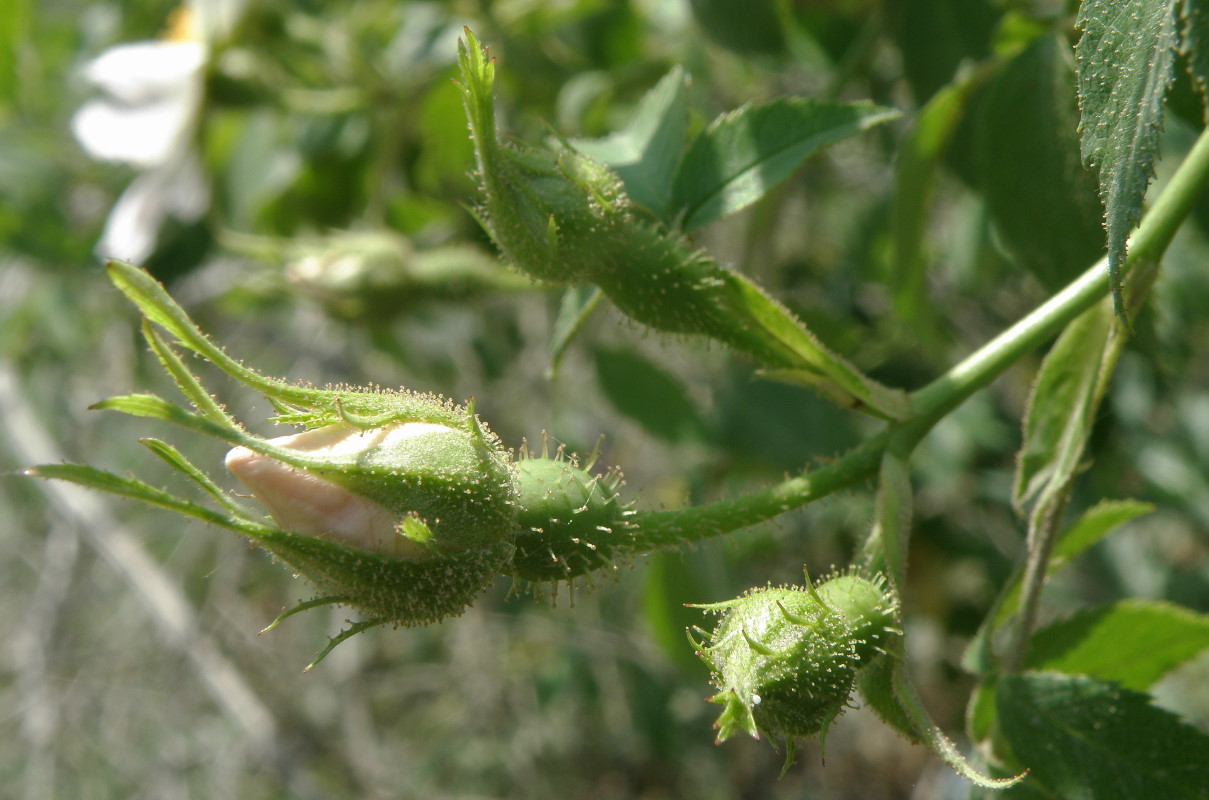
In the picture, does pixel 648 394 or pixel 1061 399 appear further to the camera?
pixel 648 394

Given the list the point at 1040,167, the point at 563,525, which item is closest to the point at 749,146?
the point at 1040,167

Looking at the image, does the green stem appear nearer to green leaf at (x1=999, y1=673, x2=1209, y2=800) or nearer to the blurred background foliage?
the blurred background foliage

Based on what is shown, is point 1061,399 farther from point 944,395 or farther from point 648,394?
point 648,394

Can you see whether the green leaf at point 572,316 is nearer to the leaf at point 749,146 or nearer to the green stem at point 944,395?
the leaf at point 749,146

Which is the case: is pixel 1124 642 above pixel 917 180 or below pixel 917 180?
below

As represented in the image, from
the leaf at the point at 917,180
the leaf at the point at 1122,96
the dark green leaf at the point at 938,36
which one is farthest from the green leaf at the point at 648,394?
the leaf at the point at 1122,96

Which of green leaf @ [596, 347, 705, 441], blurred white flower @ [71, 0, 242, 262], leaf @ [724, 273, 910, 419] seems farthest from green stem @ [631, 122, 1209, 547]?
blurred white flower @ [71, 0, 242, 262]
